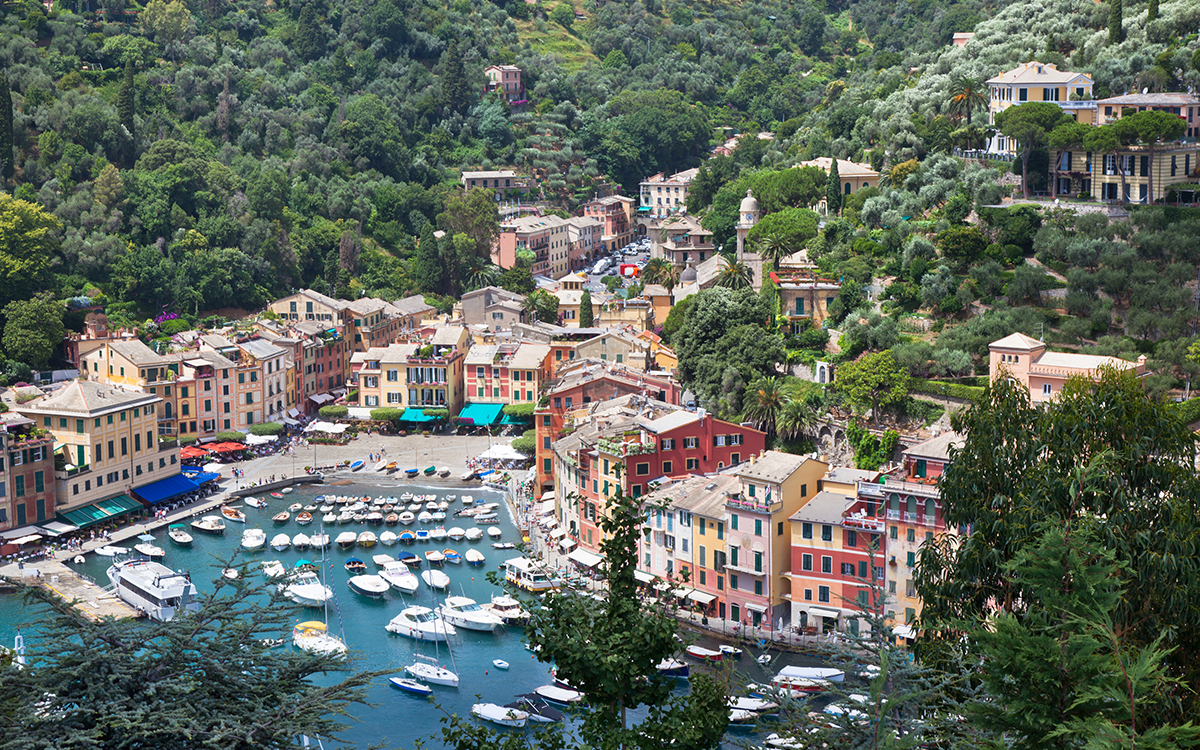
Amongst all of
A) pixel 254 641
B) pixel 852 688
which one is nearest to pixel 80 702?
pixel 254 641

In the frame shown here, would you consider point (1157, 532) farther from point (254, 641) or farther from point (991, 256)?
point (991, 256)

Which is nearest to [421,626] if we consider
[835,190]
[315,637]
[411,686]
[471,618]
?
[471,618]

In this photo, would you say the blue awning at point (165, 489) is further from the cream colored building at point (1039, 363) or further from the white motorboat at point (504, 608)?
the cream colored building at point (1039, 363)

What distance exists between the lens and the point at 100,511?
53000 millimetres

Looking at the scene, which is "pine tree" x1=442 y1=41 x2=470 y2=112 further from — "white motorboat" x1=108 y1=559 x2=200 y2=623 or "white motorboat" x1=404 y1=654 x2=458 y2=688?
"white motorboat" x1=404 y1=654 x2=458 y2=688

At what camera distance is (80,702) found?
1302 centimetres

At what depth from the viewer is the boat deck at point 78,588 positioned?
44.4 m

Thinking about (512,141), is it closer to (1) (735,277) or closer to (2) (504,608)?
(1) (735,277)

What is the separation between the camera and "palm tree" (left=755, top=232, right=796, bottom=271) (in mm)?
64562

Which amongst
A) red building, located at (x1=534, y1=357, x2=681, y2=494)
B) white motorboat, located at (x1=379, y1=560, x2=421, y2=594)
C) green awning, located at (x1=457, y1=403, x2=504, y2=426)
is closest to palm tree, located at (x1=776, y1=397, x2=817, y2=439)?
red building, located at (x1=534, y1=357, x2=681, y2=494)

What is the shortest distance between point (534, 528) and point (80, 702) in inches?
1517

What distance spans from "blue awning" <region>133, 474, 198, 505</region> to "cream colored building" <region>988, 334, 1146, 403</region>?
3368 centimetres

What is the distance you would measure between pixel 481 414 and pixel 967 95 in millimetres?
29488

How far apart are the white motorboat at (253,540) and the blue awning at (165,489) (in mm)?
5849
